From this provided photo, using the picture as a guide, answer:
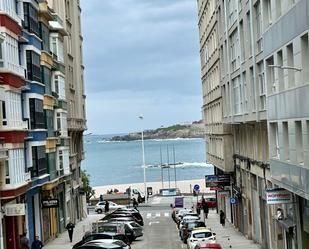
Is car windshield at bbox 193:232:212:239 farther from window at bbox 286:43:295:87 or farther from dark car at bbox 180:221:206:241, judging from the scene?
window at bbox 286:43:295:87

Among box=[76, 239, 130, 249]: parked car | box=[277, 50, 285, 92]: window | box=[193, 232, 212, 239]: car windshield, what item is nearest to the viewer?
box=[277, 50, 285, 92]: window

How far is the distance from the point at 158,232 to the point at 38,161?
14.1 meters

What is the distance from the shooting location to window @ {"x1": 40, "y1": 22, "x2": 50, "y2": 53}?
156ft

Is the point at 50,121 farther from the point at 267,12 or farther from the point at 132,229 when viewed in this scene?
the point at 267,12

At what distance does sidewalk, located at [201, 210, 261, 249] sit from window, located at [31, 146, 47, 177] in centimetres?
1208

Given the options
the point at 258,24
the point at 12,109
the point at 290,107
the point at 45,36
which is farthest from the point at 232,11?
the point at 290,107

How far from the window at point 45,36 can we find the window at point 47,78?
61.0 inches

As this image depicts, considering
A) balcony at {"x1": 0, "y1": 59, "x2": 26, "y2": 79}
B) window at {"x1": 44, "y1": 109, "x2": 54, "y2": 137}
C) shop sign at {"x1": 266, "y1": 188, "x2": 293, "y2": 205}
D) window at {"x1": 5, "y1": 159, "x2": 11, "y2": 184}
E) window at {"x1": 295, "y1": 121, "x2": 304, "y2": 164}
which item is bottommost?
shop sign at {"x1": 266, "y1": 188, "x2": 293, "y2": 205}

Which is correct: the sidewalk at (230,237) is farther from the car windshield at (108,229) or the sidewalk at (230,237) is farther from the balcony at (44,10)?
the balcony at (44,10)

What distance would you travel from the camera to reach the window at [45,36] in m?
47.7

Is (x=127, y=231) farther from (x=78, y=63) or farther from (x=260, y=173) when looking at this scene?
(x=78, y=63)

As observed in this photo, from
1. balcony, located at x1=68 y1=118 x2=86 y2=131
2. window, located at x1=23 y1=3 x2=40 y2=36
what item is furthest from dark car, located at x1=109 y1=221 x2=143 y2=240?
balcony, located at x1=68 y1=118 x2=86 y2=131

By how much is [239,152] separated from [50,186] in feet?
43.5

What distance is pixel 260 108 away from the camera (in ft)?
117
